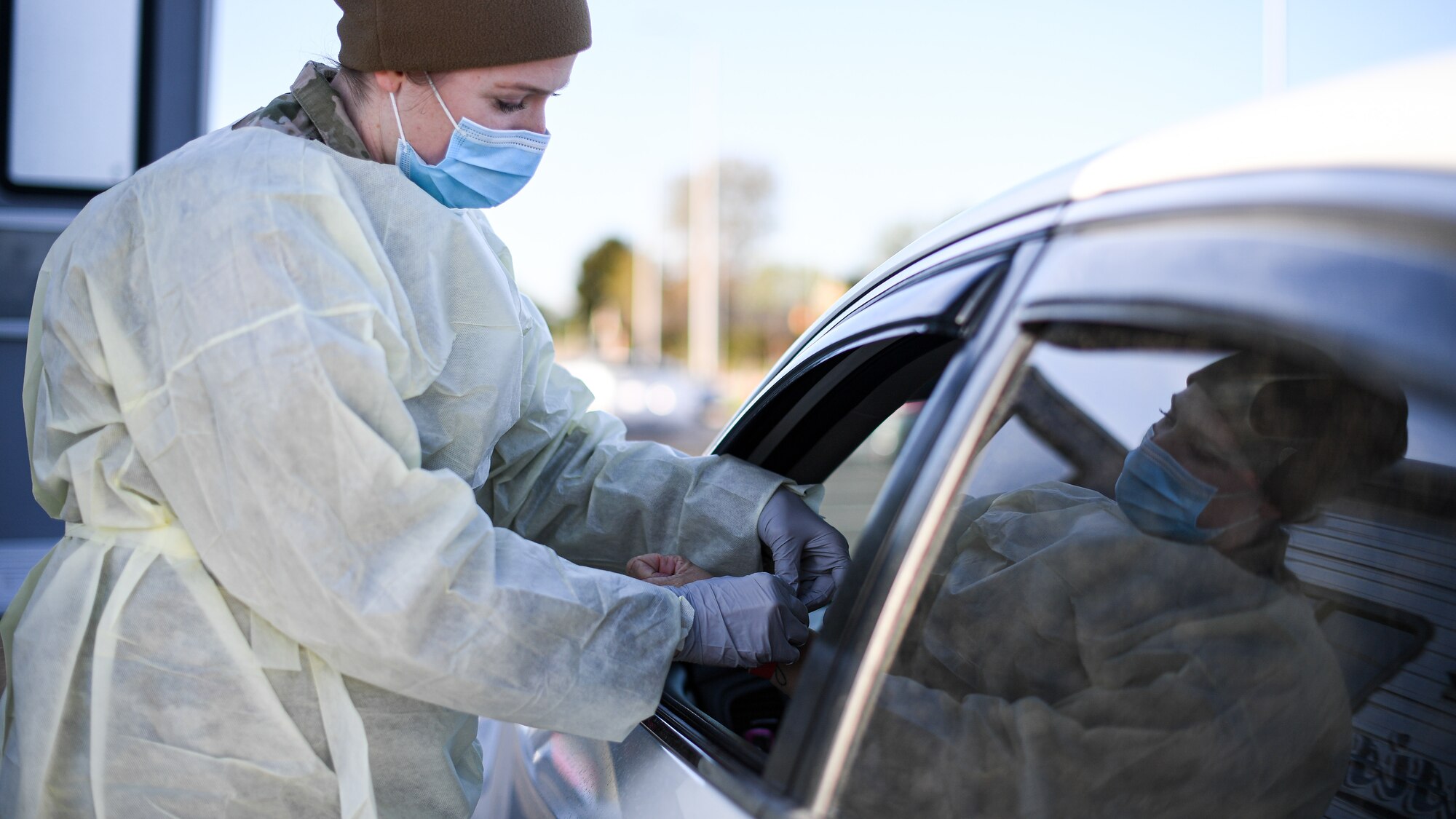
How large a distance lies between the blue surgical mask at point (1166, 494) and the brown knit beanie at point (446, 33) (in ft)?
3.82

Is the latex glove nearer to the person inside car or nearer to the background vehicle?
the background vehicle

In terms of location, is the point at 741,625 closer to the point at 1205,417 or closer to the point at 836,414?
the point at 836,414

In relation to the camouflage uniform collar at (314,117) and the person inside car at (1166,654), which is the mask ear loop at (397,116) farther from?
the person inside car at (1166,654)

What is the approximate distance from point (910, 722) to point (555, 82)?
4.13ft

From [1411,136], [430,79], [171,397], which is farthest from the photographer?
[430,79]

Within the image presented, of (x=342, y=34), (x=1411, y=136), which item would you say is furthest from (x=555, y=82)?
(x=1411, y=136)

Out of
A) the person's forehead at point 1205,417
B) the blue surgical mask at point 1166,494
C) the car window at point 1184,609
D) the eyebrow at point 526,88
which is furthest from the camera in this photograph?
the eyebrow at point 526,88

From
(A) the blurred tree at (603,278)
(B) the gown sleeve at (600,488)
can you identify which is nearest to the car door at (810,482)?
(B) the gown sleeve at (600,488)

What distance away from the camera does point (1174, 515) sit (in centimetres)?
143

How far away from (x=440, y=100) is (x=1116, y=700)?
142 centimetres

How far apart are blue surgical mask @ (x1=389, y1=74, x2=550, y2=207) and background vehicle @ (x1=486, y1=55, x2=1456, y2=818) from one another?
62cm

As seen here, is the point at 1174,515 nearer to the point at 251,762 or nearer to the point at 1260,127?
the point at 1260,127

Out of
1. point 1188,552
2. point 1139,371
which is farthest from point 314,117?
point 1188,552

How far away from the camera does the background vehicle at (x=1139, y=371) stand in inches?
33.4
